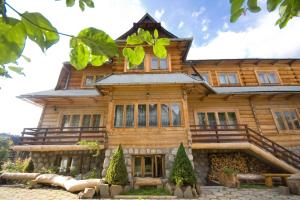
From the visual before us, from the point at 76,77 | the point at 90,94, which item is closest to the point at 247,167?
the point at 90,94

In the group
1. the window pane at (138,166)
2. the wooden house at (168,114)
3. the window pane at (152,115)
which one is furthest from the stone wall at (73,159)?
the window pane at (152,115)

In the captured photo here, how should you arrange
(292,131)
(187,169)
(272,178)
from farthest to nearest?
(292,131) < (272,178) < (187,169)

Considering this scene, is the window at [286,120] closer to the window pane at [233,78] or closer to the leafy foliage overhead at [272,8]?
the window pane at [233,78]

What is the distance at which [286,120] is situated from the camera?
1288 centimetres

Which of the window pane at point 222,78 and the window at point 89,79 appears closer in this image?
the window at point 89,79

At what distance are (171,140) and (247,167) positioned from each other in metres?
5.57

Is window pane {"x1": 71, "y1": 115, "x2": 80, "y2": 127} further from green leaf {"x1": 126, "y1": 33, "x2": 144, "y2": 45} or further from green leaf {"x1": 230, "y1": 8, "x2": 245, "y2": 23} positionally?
green leaf {"x1": 230, "y1": 8, "x2": 245, "y2": 23}

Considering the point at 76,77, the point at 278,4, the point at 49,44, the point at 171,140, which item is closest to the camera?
the point at 49,44

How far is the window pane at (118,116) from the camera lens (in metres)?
10.5

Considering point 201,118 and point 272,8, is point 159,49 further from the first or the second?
point 201,118

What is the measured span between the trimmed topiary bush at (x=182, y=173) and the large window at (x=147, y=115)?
86.4 inches

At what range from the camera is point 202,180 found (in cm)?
1107

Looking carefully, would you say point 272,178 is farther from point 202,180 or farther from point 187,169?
point 187,169

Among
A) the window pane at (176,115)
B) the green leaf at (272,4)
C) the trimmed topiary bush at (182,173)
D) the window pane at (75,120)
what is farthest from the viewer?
the window pane at (75,120)
